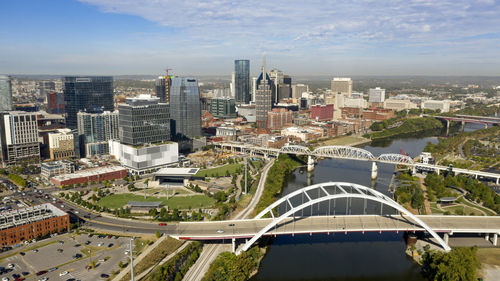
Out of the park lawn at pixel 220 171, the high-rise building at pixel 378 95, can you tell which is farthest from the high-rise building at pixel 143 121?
the high-rise building at pixel 378 95

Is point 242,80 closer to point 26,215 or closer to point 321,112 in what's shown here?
point 321,112

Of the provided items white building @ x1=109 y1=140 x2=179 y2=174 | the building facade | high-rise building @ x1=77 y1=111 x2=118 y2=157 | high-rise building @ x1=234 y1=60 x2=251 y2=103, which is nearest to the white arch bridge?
white building @ x1=109 y1=140 x2=179 y2=174

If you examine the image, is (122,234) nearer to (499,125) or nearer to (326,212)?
(326,212)

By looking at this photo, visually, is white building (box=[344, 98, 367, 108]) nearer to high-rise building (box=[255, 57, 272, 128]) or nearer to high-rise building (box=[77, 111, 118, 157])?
high-rise building (box=[255, 57, 272, 128])

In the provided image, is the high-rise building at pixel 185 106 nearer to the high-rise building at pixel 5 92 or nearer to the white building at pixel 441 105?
the high-rise building at pixel 5 92

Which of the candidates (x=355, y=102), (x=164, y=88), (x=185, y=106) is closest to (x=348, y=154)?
(x=185, y=106)

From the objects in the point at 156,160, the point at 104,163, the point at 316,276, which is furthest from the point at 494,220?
the point at 104,163
